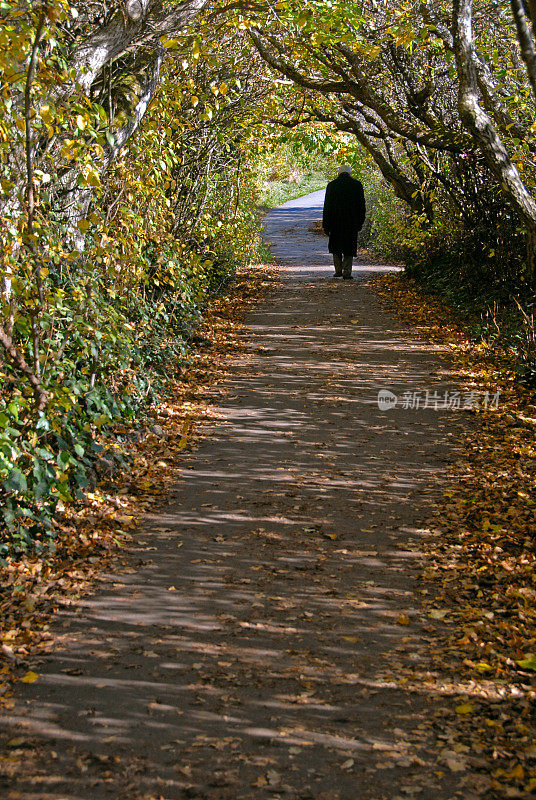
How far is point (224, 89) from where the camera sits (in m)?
6.19

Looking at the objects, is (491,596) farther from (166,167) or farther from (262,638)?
(166,167)

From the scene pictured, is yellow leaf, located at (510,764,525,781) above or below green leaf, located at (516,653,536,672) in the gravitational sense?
below

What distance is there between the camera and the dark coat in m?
15.9

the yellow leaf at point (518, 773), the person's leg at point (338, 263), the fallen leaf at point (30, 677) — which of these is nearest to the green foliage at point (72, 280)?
the fallen leaf at point (30, 677)

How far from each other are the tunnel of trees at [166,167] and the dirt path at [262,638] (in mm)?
981

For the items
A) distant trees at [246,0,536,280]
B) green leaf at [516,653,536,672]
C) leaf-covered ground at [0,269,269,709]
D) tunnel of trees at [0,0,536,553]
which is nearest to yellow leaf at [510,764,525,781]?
green leaf at [516,653,536,672]

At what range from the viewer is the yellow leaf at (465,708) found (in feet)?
11.5

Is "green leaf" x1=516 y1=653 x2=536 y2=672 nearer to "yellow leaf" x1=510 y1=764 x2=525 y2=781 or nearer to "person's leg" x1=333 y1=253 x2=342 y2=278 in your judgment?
"yellow leaf" x1=510 y1=764 x2=525 y2=781

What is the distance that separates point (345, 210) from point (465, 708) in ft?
44.6

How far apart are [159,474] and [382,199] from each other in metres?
16.4
